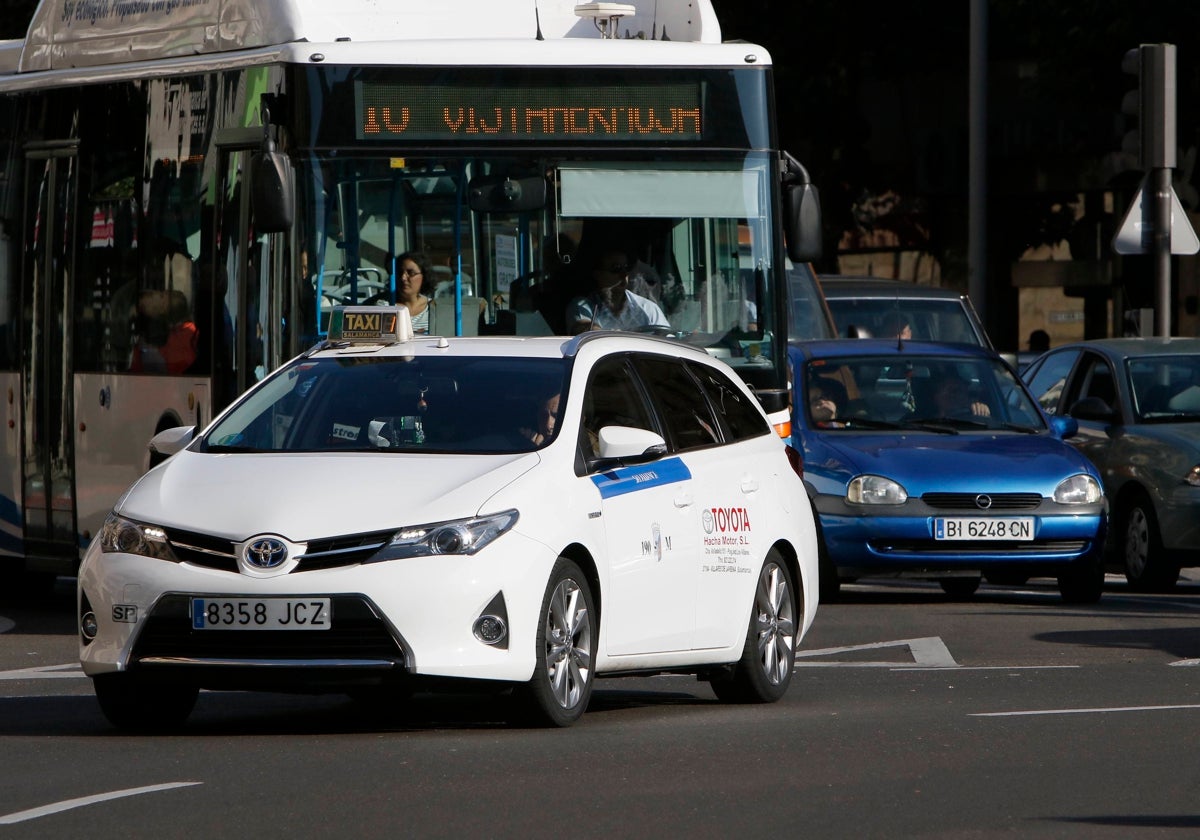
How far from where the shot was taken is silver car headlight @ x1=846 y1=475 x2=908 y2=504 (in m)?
15.9

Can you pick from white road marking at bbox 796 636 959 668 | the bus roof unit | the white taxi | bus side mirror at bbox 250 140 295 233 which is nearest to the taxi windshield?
the white taxi

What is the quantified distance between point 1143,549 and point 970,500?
196 cm

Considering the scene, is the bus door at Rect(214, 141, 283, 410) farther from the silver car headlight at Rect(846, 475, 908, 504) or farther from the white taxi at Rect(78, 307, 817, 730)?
the silver car headlight at Rect(846, 475, 908, 504)

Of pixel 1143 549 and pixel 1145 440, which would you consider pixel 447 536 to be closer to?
pixel 1143 549

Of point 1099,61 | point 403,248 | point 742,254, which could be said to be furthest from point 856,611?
point 1099,61

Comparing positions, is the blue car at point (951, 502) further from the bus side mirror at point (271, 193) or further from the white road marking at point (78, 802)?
the white road marking at point (78, 802)

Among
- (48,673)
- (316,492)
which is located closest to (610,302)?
(48,673)

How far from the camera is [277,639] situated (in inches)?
352

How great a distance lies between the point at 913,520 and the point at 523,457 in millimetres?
6723

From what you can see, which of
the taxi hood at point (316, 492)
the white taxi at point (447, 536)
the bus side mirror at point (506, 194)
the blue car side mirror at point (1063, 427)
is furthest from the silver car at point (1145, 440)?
the taxi hood at point (316, 492)

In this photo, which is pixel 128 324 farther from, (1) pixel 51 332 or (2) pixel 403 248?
(2) pixel 403 248

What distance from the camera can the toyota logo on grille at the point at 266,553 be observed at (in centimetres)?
890

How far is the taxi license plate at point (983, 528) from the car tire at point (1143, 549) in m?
1.55

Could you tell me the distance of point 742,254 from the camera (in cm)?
1359
